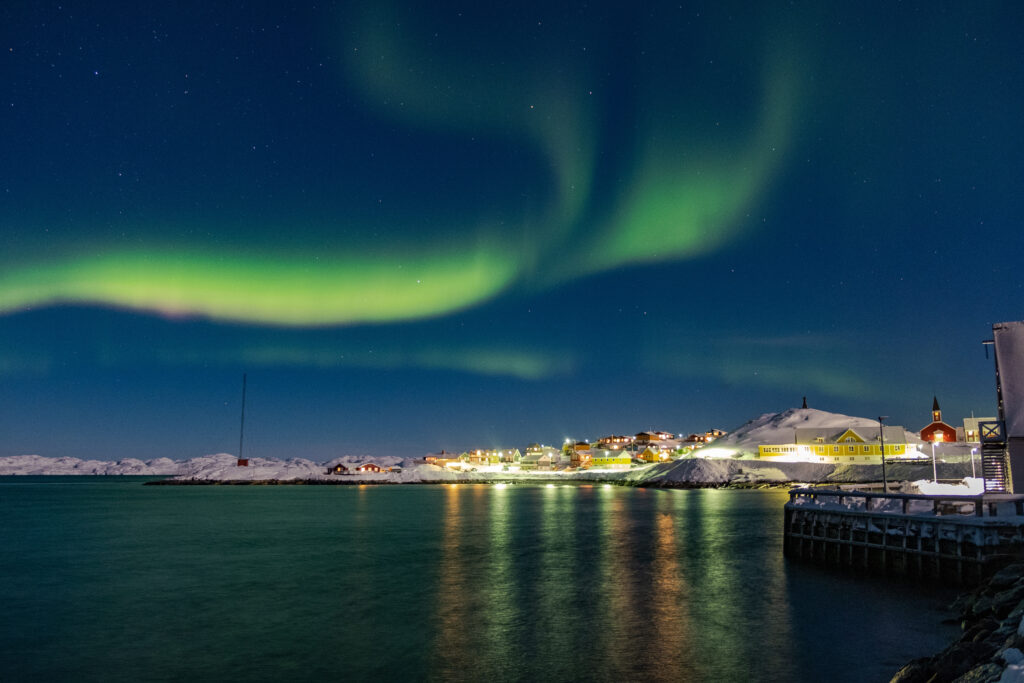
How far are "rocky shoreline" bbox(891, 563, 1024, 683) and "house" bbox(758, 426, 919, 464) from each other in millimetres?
142812

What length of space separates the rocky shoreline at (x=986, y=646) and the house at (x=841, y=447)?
469 feet

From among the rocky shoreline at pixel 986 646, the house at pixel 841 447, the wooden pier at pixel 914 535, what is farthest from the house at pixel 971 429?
the rocky shoreline at pixel 986 646

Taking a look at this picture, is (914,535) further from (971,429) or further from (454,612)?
(971,429)

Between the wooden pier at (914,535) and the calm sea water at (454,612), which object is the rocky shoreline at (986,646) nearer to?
the calm sea water at (454,612)

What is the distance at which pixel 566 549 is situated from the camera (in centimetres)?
5138

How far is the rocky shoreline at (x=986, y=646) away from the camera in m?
11.2

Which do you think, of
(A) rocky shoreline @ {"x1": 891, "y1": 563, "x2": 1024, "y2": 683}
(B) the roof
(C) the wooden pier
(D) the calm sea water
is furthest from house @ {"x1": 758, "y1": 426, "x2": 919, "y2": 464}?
(A) rocky shoreline @ {"x1": 891, "y1": 563, "x2": 1024, "y2": 683}

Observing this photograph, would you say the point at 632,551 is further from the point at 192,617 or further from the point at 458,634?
the point at 192,617

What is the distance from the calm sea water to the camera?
20922 millimetres

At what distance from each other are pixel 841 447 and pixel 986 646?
168 m

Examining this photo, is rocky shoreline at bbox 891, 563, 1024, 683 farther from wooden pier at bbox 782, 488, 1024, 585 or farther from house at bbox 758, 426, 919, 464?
house at bbox 758, 426, 919, 464

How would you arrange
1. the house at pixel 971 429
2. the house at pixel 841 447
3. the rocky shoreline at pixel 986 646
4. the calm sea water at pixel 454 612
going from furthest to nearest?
the house at pixel 841 447
the house at pixel 971 429
the calm sea water at pixel 454 612
the rocky shoreline at pixel 986 646

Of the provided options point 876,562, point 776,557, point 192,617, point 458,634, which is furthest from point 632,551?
point 192,617

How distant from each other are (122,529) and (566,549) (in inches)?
2017
